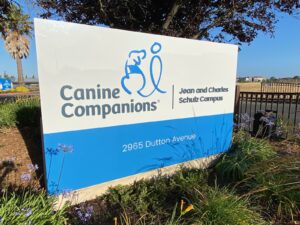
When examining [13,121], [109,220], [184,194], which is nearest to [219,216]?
[184,194]

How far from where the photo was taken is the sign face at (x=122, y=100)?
301 centimetres

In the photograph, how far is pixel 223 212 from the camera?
2.69 meters

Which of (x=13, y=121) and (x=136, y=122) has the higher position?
(x=136, y=122)

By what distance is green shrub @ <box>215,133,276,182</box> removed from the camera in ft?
13.9

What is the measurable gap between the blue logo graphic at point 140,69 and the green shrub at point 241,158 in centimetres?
183

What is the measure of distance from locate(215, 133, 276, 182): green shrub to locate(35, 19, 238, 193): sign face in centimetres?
42

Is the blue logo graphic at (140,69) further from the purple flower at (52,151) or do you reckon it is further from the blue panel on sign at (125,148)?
the purple flower at (52,151)

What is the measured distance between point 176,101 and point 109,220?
2.12 meters

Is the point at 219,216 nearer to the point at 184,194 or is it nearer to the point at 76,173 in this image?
the point at 184,194

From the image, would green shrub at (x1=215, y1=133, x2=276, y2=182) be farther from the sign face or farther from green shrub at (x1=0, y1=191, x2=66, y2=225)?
green shrub at (x1=0, y1=191, x2=66, y2=225)

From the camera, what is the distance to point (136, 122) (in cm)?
375

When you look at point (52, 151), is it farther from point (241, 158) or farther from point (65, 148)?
point (241, 158)

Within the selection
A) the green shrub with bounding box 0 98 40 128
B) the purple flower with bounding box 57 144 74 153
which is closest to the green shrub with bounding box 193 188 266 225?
the purple flower with bounding box 57 144 74 153

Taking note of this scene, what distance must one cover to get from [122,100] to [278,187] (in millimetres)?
2412
